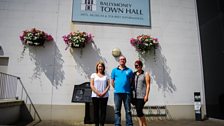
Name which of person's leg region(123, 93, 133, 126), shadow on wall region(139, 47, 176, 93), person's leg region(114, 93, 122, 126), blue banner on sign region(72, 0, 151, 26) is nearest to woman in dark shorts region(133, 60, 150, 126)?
person's leg region(123, 93, 133, 126)

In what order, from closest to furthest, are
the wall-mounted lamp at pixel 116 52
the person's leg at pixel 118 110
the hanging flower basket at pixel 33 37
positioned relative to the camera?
the person's leg at pixel 118 110, the hanging flower basket at pixel 33 37, the wall-mounted lamp at pixel 116 52

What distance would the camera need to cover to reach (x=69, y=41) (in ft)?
16.9

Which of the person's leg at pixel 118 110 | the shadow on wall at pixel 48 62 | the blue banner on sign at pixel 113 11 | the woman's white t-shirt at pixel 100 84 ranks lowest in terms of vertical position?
the person's leg at pixel 118 110

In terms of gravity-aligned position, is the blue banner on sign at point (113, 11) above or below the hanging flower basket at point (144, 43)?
above

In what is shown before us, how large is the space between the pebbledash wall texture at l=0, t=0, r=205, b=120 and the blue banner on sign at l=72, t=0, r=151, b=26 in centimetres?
17

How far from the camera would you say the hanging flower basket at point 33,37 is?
16.3 feet

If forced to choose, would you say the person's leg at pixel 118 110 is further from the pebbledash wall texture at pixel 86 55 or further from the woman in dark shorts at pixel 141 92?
the pebbledash wall texture at pixel 86 55

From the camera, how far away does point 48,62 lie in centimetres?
516

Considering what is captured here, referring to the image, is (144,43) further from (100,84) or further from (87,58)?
(100,84)

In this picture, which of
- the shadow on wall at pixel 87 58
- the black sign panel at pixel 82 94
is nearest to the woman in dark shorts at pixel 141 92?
the black sign panel at pixel 82 94

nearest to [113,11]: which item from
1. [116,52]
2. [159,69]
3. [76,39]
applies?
[116,52]

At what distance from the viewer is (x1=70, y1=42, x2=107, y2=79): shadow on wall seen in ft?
17.2

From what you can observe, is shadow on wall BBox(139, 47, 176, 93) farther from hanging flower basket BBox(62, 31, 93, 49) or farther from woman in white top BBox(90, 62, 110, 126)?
woman in white top BBox(90, 62, 110, 126)

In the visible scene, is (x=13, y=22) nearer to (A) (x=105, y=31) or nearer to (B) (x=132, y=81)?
(A) (x=105, y=31)
